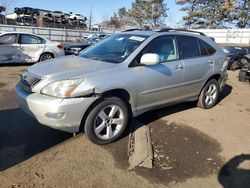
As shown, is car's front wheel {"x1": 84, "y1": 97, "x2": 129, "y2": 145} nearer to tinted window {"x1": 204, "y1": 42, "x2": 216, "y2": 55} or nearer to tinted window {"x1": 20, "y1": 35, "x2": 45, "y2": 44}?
tinted window {"x1": 204, "y1": 42, "x2": 216, "y2": 55}

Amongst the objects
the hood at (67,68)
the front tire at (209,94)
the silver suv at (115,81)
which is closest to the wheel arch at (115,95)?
the silver suv at (115,81)

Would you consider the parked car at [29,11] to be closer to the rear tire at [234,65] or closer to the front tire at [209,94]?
the rear tire at [234,65]

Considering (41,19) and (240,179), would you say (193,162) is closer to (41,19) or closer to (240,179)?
(240,179)

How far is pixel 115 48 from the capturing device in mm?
4633

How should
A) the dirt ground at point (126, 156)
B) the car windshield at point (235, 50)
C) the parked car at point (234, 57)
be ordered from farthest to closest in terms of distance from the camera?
the car windshield at point (235, 50)
the parked car at point (234, 57)
the dirt ground at point (126, 156)

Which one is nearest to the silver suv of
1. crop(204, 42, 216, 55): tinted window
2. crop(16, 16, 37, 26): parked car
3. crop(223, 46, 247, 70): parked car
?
crop(204, 42, 216, 55): tinted window

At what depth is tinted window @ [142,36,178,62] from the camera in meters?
4.50

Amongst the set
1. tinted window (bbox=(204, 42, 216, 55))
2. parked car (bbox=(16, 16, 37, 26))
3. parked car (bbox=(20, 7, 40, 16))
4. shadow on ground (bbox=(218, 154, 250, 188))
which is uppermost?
parked car (bbox=(20, 7, 40, 16))

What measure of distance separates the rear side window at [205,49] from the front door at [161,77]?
941 mm

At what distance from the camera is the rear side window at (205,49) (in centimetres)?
553

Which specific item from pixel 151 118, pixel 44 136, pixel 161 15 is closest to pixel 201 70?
pixel 151 118

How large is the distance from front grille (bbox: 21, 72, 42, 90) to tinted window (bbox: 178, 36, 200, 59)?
2.73 meters

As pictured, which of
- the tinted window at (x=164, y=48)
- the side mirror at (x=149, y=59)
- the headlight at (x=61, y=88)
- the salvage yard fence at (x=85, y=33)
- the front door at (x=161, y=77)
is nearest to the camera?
the headlight at (x=61, y=88)

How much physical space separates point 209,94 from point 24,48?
8.01 meters
